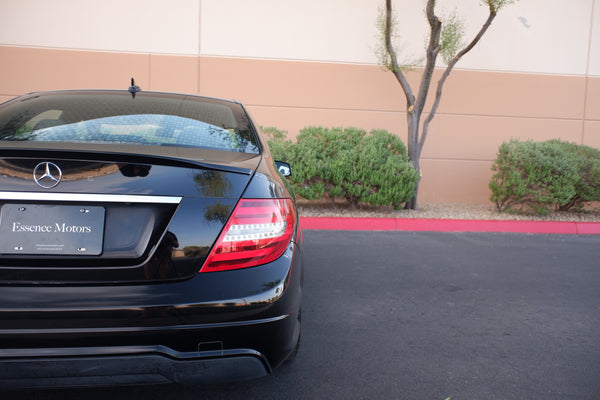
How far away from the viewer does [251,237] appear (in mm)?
1747

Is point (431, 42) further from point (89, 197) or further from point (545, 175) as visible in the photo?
point (89, 197)

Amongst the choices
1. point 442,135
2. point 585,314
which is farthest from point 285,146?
point 585,314

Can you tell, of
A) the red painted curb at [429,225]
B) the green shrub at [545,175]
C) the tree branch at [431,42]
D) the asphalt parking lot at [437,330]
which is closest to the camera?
the asphalt parking lot at [437,330]

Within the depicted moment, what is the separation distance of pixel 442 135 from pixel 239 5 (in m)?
4.56

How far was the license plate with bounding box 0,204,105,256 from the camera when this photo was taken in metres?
1.59

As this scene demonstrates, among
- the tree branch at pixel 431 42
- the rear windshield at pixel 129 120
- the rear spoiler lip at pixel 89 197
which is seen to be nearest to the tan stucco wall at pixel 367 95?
the tree branch at pixel 431 42

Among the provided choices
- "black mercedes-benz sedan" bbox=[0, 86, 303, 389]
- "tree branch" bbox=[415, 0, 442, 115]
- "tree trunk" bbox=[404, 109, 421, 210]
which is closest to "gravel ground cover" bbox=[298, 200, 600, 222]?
"tree trunk" bbox=[404, 109, 421, 210]

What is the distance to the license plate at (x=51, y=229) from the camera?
159 centimetres

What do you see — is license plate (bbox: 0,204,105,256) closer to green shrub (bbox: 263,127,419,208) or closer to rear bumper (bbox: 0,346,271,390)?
rear bumper (bbox: 0,346,271,390)

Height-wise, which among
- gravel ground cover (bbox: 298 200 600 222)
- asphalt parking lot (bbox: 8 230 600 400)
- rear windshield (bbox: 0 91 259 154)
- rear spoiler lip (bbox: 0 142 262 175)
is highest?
rear windshield (bbox: 0 91 259 154)

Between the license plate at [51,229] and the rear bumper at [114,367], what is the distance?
33cm

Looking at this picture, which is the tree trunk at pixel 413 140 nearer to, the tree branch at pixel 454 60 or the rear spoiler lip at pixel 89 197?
the tree branch at pixel 454 60

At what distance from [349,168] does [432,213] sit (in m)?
1.68

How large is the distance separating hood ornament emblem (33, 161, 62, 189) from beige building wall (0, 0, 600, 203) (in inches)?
295
